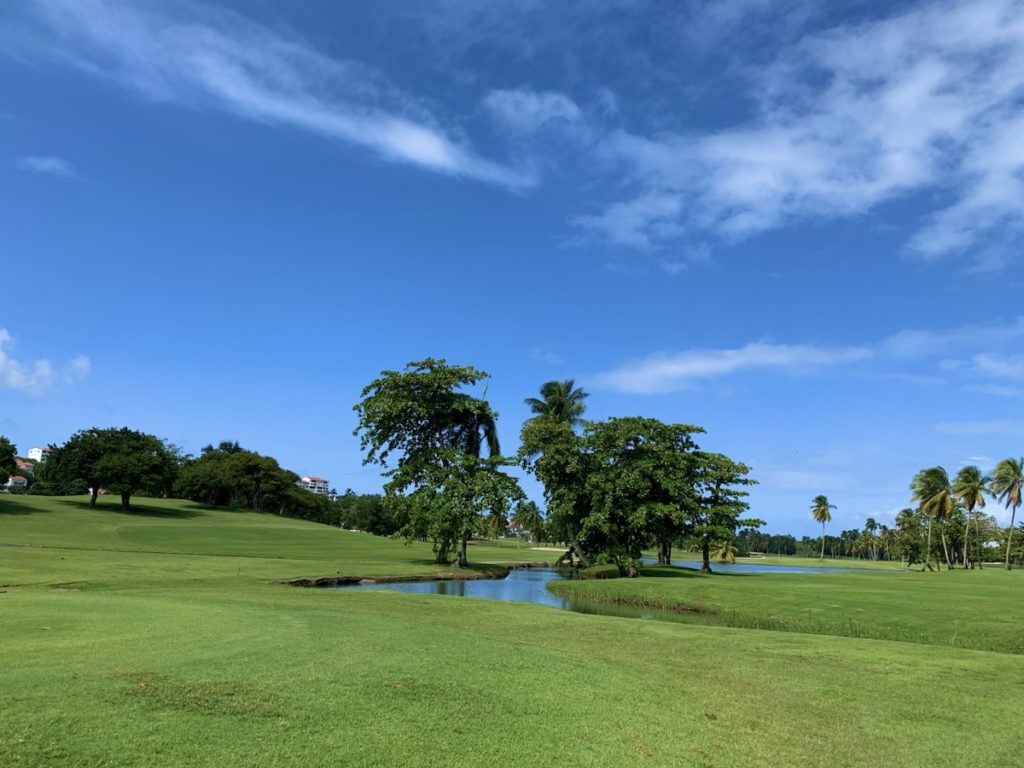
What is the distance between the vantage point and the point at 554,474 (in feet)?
170

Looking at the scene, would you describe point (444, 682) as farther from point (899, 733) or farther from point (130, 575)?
point (130, 575)

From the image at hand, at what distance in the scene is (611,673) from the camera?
1197 cm

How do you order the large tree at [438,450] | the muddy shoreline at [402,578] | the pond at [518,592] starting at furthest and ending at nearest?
the large tree at [438,450] → the muddy shoreline at [402,578] → the pond at [518,592]

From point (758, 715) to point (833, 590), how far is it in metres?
26.2

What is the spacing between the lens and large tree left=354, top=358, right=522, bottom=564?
47094 mm

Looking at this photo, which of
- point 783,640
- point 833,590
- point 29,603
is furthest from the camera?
point 833,590

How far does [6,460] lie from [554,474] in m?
63.2

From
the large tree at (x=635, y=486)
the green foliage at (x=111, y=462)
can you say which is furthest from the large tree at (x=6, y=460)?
the large tree at (x=635, y=486)

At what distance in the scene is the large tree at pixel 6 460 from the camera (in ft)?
234

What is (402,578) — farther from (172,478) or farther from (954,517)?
(954,517)

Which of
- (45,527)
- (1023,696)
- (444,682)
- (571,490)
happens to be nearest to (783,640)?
(1023,696)

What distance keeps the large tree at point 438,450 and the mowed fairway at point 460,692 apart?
27.3 meters

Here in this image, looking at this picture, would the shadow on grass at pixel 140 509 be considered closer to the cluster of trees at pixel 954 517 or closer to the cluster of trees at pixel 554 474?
the cluster of trees at pixel 554 474

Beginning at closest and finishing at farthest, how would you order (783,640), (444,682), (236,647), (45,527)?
(444,682) < (236,647) < (783,640) < (45,527)
